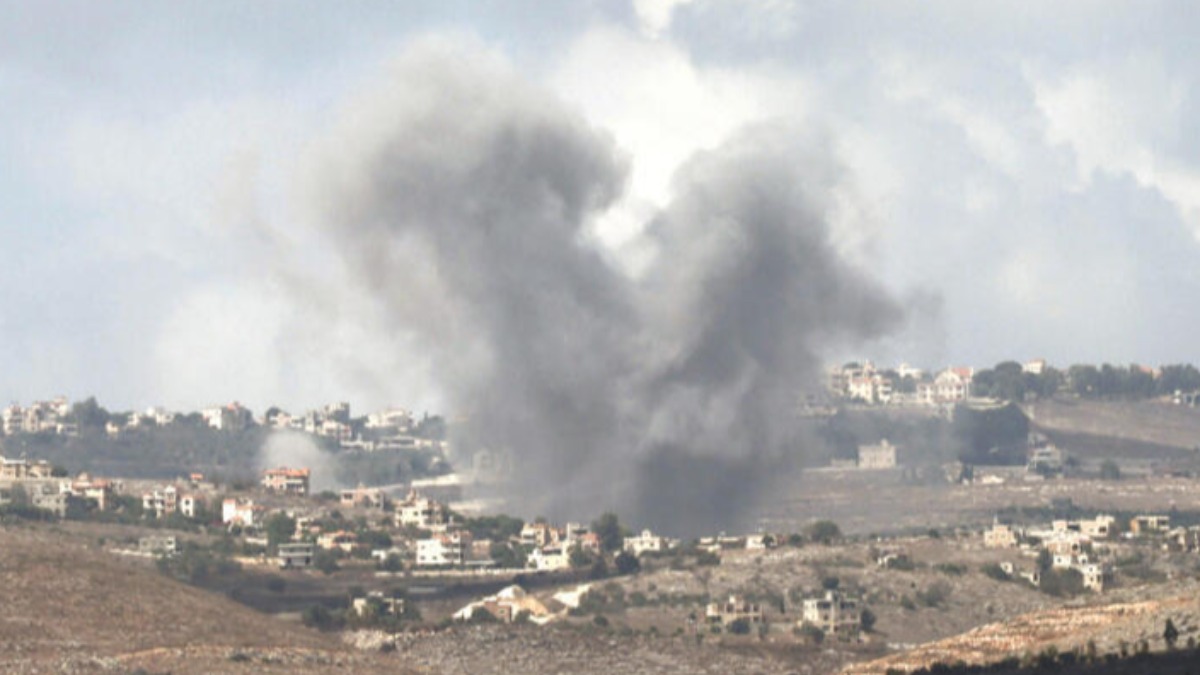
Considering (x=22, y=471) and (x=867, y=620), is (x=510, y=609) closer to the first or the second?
(x=867, y=620)

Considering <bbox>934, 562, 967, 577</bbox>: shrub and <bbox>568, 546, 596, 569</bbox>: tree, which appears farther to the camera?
<bbox>568, 546, 596, 569</bbox>: tree

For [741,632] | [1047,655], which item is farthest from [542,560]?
[1047,655]

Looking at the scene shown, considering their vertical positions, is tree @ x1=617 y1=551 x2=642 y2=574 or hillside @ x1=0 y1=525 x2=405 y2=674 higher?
tree @ x1=617 y1=551 x2=642 y2=574

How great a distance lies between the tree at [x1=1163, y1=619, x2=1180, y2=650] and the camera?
56.3 meters

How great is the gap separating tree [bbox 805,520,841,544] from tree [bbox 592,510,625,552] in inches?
356

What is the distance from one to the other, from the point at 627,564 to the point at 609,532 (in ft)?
41.1

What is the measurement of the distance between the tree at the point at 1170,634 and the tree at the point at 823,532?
82702 mm

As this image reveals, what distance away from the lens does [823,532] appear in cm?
14588

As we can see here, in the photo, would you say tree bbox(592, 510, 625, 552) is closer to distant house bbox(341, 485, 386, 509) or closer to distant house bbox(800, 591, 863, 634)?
distant house bbox(341, 485, 386, 509)

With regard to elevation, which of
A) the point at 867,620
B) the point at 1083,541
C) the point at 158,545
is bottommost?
the point at 867,620

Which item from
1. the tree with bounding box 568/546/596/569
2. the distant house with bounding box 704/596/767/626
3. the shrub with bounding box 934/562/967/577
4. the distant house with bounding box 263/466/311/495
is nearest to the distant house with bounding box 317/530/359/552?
the tree with bounding box 568/546/596/569

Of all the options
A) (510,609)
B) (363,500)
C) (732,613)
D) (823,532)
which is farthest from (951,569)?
(363,500)

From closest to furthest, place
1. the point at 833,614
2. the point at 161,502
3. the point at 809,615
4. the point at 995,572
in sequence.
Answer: the point at 809,615 < the point at 833,614 < the point at 995,572 < the point at 161,502

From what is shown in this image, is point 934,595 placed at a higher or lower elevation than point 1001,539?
lower
